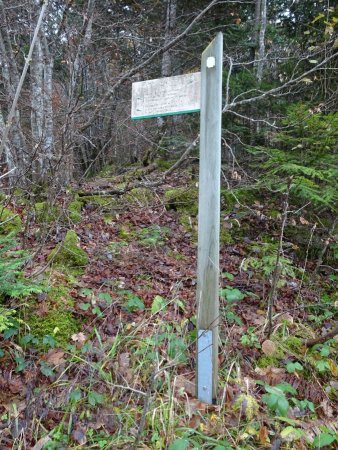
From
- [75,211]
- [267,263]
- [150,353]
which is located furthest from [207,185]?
[75,211]

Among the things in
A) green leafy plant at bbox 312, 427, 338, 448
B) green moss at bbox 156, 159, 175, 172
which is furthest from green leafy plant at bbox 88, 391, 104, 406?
green moss at bbox 156, 159, 175, 172

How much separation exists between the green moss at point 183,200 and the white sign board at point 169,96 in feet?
10.2

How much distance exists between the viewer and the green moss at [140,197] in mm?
5512

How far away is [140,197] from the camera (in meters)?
5.67

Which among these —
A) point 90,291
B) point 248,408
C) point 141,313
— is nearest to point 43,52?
point 90,291

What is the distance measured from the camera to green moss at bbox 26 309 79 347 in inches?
105

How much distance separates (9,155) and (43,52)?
2.09m

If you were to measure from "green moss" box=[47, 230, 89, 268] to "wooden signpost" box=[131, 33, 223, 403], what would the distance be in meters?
1.74

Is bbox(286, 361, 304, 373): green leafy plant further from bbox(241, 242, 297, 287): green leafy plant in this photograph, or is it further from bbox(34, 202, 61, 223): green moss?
bbox(34, 202, 61, 223): green moss

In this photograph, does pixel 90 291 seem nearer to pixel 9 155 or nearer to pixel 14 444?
pixel 14 444

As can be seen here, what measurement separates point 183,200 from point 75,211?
191 cm

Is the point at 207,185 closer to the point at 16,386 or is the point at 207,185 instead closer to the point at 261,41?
the point at 16,386

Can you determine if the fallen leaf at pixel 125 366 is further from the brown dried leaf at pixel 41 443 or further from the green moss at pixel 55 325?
the brown dried leaf at pixel 41 443

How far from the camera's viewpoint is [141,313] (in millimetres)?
3102
